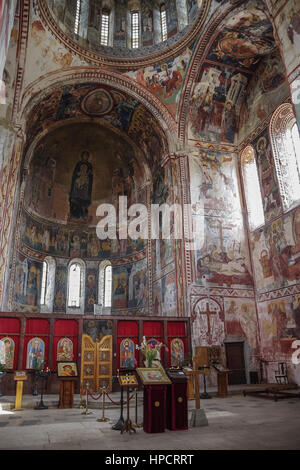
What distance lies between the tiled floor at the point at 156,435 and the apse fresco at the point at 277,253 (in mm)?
6070

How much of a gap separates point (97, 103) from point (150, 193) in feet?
18.4

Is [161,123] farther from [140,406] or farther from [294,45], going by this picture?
[140,406]

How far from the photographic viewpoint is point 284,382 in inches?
517

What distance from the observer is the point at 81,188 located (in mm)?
22938

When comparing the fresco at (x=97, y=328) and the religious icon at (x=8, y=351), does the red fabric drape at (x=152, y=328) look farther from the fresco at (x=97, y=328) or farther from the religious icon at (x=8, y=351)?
the fresco at (x=97, y=328)

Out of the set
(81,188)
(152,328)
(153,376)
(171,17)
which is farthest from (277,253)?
(81,188)

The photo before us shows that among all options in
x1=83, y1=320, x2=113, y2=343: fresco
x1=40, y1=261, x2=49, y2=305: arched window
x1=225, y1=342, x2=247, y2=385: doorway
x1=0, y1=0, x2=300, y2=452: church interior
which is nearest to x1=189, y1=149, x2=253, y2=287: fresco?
x1=0, y1=0, x2=300, y2=452: church interior

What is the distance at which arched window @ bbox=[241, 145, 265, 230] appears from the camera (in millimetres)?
16688

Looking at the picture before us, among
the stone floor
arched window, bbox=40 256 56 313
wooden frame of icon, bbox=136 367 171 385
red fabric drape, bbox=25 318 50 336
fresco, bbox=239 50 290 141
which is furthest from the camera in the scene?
arched window, bbox=40 256 56 313

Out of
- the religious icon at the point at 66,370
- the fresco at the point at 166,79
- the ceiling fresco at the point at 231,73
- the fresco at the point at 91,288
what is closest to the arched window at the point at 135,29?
the fresco at the point at 166,79

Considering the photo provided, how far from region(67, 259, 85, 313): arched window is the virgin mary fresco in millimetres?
3025

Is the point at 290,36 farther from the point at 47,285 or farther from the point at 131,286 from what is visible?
the point at 47,285

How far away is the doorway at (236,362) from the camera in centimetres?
1480

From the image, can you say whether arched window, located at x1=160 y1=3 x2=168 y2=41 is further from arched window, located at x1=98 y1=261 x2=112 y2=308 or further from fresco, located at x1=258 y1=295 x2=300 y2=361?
fresco, located at x1=258 y1=295 x2=300 y2=361
